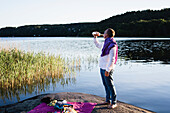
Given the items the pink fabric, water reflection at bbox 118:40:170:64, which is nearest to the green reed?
the pink fabric

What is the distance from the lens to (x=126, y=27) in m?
81.9

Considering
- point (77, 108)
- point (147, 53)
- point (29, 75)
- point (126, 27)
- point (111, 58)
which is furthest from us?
point (126, 27)

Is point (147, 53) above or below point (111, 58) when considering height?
below

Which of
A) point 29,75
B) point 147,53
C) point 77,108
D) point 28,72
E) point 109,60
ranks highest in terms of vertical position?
point 109,60

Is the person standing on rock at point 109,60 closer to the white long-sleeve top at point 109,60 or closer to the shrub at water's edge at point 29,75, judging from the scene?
the white long-sleeve top at point 109,60

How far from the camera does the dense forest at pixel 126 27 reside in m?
76.1

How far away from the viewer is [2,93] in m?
8.82

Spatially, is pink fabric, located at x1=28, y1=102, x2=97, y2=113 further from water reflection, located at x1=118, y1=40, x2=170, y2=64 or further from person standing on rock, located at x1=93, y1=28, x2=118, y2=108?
water reflection, located at x1=118, y1=40, x2=170, y2=64

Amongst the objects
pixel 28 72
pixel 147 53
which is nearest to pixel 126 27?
pixel 147 53

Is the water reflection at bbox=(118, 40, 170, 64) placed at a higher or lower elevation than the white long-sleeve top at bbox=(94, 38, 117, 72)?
lower

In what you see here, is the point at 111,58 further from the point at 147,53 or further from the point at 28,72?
the point at 147,53

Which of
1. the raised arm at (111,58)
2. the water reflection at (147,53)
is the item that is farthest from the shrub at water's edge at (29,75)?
the water reflection at (147,53)

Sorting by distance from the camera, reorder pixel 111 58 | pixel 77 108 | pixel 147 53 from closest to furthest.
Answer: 1. pixel 111 58
2. pixel 77 108
3. pixel 147 53

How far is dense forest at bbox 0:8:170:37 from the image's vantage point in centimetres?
7606
